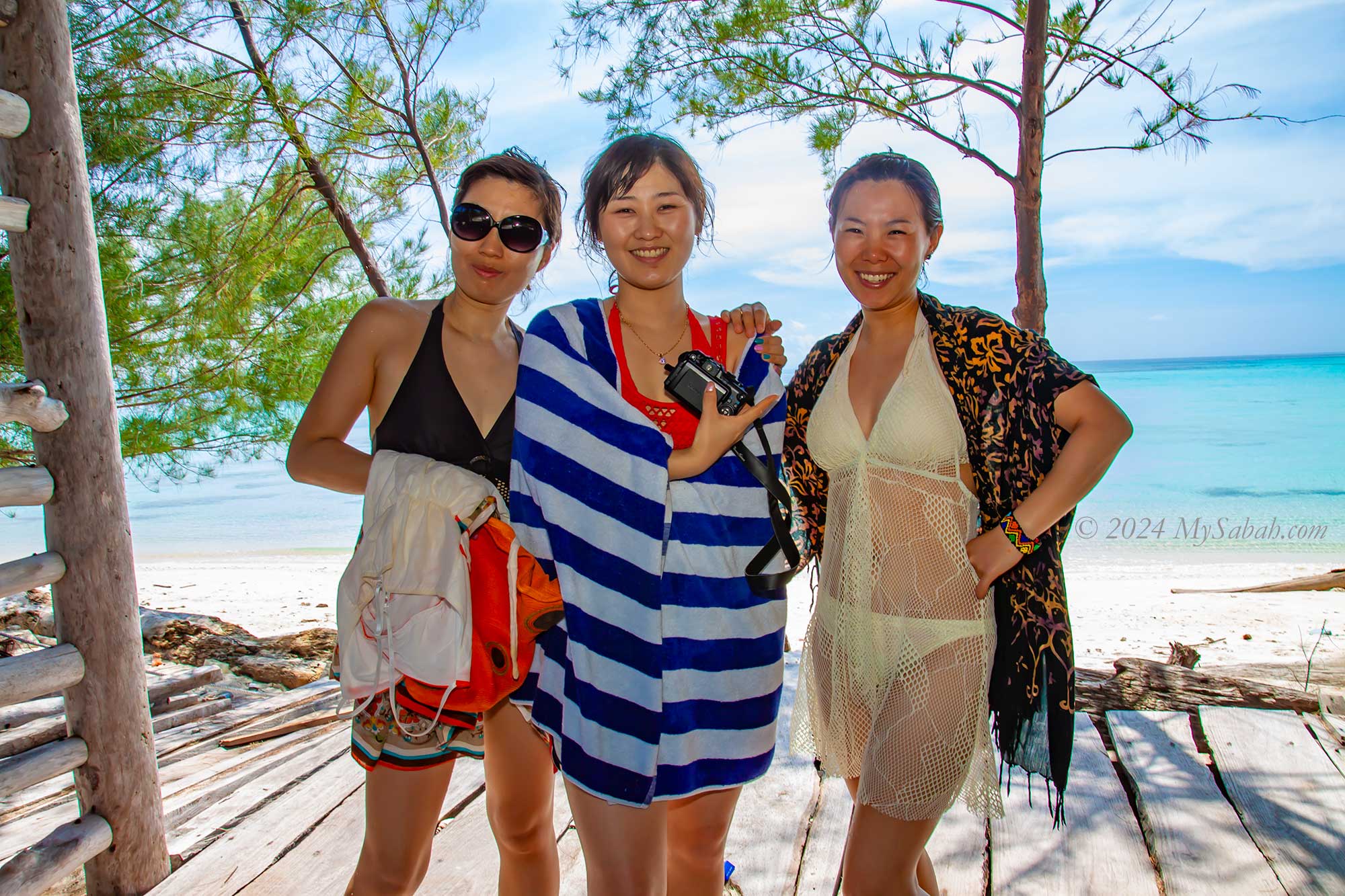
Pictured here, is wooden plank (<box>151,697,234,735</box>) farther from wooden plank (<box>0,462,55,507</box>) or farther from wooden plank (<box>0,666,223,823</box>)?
wooden plank (<box>0,462,55,507</box>)

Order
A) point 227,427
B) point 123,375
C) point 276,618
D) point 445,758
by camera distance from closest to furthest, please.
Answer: point 445,758, point 123,375, point 227,427, point 276,618

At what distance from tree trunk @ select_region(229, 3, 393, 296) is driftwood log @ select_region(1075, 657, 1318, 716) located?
4858mm

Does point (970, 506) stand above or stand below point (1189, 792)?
above

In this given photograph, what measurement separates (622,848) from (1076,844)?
169cm

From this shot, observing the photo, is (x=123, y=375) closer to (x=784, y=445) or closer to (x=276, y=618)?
(x=276, y=618)

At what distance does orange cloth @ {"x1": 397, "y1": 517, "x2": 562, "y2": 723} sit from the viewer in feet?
6.14

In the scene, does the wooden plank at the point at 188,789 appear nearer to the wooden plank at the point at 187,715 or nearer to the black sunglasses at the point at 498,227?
the wooden plank at the point at 187,715

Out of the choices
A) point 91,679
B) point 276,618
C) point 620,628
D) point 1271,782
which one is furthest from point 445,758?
point 276,618

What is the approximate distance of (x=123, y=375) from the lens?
6840 mm

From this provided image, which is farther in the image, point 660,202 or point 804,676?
point 804,676

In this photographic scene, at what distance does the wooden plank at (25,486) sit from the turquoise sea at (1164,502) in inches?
500

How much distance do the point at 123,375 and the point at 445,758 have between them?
631 cm

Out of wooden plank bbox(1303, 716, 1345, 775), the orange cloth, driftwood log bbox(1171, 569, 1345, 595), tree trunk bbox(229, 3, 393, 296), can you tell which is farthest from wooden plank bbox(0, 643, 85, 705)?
driftwood log bbox(1171, 569, 1345, 595)

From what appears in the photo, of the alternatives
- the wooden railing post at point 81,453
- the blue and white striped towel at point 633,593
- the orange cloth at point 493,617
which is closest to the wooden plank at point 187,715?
the wooden railing post at point 81,453
